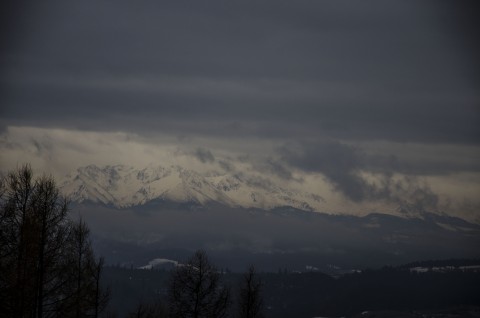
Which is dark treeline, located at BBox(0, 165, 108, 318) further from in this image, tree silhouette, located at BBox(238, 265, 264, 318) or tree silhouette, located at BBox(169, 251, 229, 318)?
tree silhouette, located at BBox(238, 265, 264, 318)

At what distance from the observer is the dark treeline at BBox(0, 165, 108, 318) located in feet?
185

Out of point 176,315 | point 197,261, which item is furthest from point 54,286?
point 197,261

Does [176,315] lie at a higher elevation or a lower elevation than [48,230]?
lower

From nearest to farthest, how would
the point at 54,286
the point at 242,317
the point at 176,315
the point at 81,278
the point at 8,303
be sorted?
the point at 8,303, the point at 54,286, the point at 81,278, the point at 176,315, the point at 242,317

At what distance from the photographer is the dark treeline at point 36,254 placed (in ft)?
185

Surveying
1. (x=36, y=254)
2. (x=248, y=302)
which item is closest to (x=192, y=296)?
(x=248, y=302)

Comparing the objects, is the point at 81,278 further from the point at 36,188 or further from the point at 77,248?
the point at 36,188

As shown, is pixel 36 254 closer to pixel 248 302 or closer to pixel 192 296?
pixel 192 296

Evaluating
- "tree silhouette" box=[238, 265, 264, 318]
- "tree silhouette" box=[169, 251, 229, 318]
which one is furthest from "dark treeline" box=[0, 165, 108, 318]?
"tree silhouette" box=[238, 265, 264, 318]

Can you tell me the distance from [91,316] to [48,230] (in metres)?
10.1

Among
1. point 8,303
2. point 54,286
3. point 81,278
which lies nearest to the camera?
point 8,303

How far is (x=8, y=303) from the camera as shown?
55531 millimetres

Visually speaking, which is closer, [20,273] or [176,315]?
[20,273]

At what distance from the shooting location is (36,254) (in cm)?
5819
